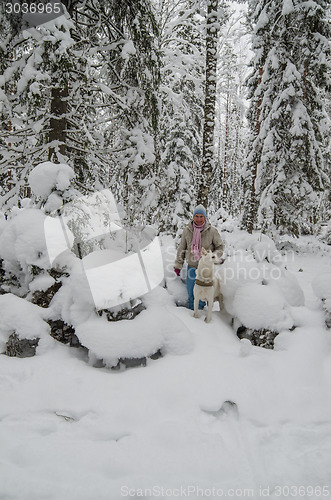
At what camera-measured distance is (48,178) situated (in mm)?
4785

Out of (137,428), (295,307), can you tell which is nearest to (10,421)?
(137,428)

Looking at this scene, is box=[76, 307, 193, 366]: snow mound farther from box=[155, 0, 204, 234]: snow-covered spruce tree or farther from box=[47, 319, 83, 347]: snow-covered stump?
box=[155, 0, 204, 234]: snow-covered spruce tree

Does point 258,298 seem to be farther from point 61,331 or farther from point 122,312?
point 61,331

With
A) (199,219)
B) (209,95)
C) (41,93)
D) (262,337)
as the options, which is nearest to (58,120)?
(41,93)

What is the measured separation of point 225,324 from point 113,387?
2389mm

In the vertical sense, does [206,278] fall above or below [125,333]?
above

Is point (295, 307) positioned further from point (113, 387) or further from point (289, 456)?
point (113, 387)

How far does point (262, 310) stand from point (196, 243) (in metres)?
1.60

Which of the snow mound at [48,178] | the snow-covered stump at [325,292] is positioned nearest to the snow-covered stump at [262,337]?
the snow-covered stump at [325,292]

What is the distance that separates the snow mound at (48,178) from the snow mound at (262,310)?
3.51m

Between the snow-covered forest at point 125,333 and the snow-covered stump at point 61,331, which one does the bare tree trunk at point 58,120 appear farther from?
the snow-covered stump at point 61,331

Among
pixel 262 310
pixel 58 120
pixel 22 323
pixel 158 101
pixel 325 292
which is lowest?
pixel 325 292

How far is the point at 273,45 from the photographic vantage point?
456 inches

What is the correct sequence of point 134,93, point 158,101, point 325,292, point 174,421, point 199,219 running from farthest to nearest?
point 158,101 < point 134,93 < point 199,219 < point 325,292 < point 174,421
